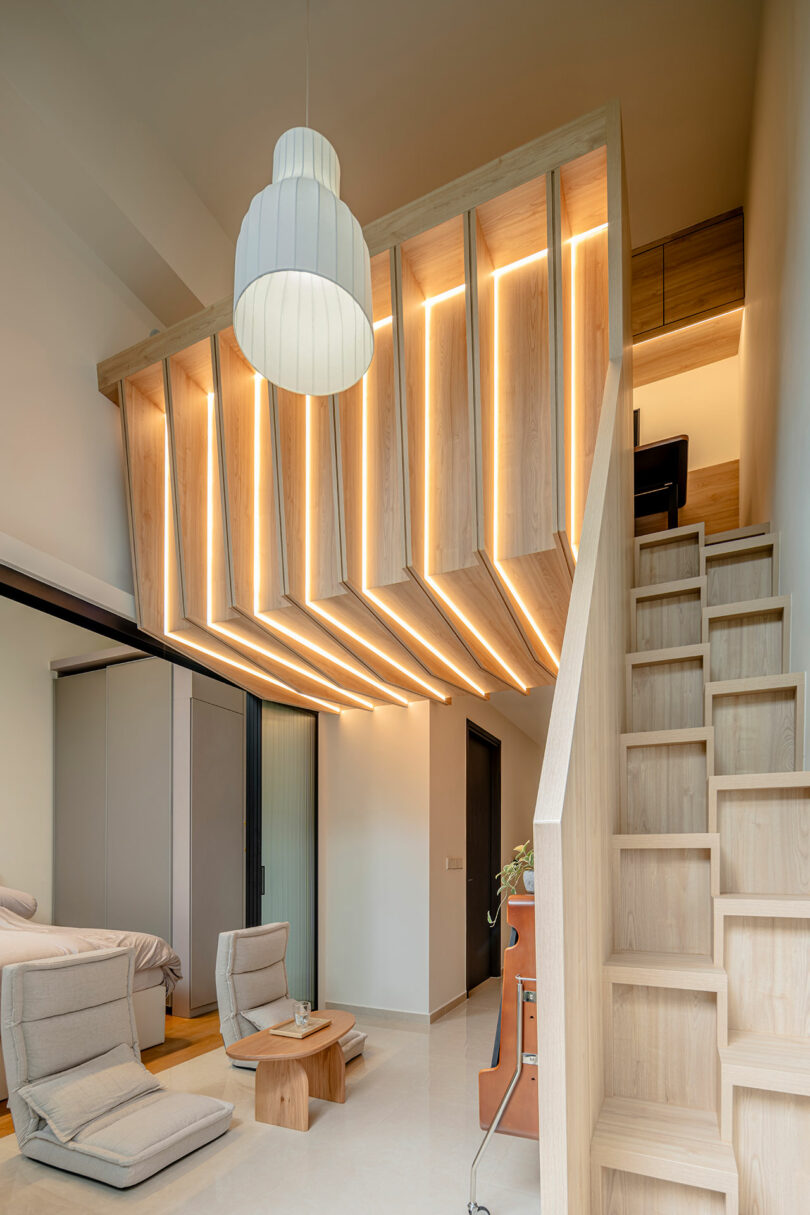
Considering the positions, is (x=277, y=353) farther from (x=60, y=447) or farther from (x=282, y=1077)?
(x=282, y=1077)

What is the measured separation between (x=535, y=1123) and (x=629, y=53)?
5.08 metres

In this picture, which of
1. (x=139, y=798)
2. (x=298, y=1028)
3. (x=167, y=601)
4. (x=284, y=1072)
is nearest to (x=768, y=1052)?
(x=284, y=1072)

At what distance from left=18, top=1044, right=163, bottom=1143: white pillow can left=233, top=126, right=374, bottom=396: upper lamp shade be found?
10.3 feet

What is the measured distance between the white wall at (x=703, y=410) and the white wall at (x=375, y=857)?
10.7 ft

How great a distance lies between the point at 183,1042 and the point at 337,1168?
91.0 inches

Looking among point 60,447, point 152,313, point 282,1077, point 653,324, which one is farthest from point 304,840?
point 653,324

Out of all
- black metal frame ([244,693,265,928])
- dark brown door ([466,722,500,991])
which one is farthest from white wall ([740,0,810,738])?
dark brown door ([466,722,500,991])

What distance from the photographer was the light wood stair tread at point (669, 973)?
165cm

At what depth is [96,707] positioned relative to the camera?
22.3 feet

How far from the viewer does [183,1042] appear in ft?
17.1

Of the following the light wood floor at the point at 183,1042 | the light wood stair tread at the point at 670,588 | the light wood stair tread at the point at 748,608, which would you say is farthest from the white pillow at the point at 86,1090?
the light wood stair tread at the point at 748,608

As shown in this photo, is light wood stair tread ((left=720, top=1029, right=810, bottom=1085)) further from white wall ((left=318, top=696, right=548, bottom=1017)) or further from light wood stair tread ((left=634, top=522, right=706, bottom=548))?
white wall ((left=318, top=696, right=548, bottom=1017))

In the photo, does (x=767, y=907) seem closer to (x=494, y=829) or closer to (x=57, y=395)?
(x=57, y=395)

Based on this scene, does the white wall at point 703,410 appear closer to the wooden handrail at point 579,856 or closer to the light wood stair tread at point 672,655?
the light wood stair tread at point 672,655
